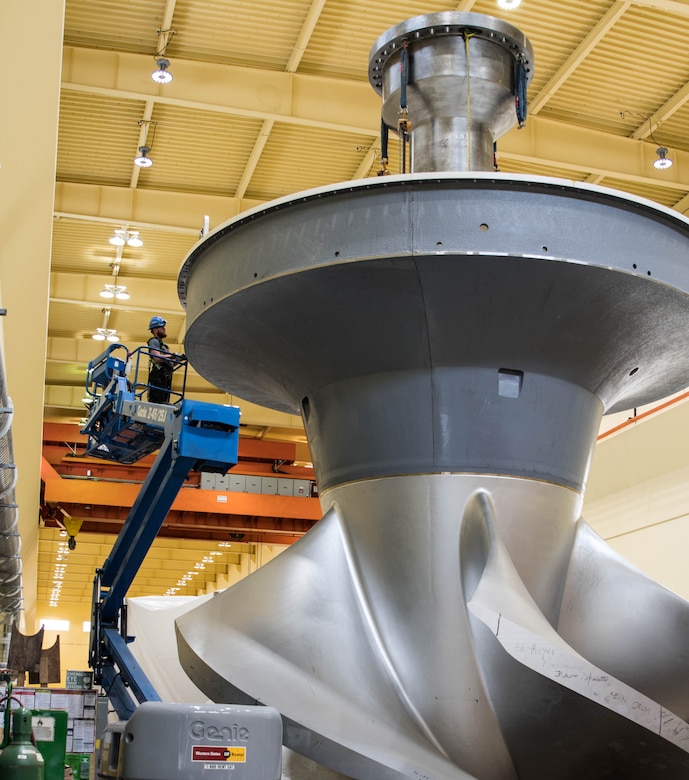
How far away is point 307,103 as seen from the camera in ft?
49.2

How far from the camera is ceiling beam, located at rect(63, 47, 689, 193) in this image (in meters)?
14.4

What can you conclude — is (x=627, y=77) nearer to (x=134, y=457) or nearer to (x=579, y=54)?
(x=579, y=54)

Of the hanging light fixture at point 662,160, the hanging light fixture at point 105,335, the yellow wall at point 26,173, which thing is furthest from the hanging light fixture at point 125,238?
the hanging light fixture at point 662,160

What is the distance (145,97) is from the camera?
14516 millimetres

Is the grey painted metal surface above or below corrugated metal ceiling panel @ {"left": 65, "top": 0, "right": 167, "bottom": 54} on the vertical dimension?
below

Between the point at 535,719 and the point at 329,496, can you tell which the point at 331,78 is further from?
the point at 535,719

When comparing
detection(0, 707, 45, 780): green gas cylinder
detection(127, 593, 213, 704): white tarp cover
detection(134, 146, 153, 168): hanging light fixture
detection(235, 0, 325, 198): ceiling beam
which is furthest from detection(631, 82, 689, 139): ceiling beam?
detection(0, 707, 45, 780): green gas cylinder

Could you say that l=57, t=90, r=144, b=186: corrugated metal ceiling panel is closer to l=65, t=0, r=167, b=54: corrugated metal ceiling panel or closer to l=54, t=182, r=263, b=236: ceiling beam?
l=54, t=182, r=263, b=236: ceiling beam

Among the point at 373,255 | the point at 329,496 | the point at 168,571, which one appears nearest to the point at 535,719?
the point at 329,496

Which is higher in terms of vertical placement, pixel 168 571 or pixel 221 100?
pixel 221 100

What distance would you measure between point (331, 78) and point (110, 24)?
3.31 meters

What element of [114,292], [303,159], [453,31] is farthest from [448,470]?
[114,292]

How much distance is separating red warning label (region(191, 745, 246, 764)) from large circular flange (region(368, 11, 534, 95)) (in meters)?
5.06

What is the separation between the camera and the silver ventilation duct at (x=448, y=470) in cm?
568
